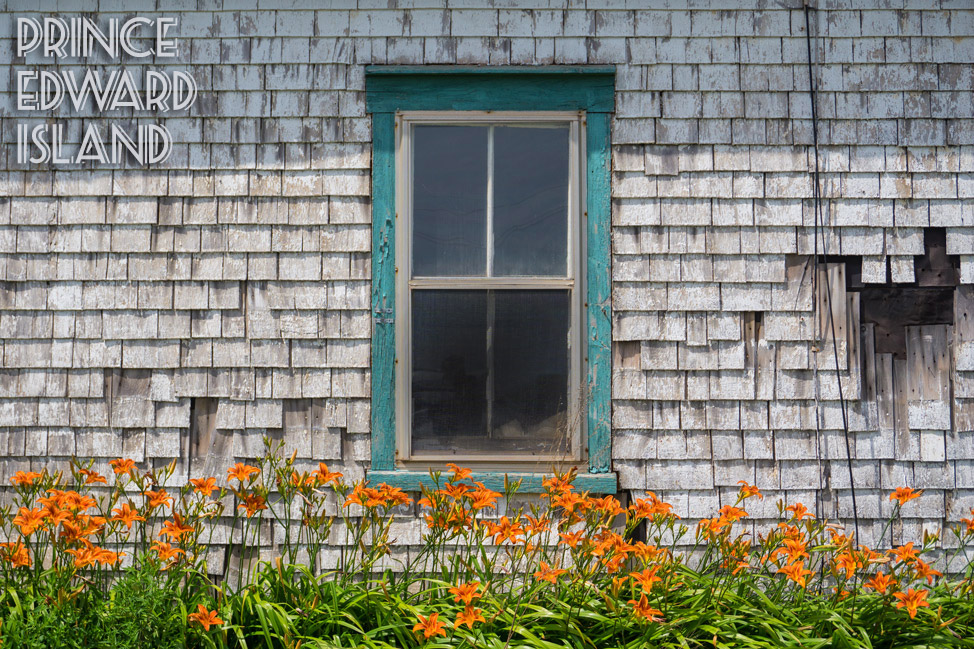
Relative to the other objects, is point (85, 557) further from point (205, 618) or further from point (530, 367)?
point (530, 367)

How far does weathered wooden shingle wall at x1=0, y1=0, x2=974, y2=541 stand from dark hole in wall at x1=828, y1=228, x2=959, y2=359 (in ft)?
0.21

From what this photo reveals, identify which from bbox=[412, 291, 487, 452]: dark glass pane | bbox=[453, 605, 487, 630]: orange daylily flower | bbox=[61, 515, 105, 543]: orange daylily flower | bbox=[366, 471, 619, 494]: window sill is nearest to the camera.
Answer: bbox=[453, 605, 487, 630]: orange daylily flower

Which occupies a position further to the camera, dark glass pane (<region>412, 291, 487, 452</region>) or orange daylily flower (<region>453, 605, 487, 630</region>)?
dark glass pane (<region>412, 291, 487, 452</region>)

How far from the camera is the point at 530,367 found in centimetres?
368

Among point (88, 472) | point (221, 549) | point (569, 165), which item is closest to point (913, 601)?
point (569, 165)

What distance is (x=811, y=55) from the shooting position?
3.63m

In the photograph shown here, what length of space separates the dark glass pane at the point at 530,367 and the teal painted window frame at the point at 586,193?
14 cm

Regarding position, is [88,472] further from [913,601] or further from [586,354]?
[913,601]

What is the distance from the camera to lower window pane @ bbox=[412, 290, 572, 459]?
12.0 feet

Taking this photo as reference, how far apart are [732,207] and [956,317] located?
1.21 metres

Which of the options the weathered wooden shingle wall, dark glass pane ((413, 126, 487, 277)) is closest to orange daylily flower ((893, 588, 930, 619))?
the weathered wooden shingle wall

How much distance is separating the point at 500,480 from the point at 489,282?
3.13 ft

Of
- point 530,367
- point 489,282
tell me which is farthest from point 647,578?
point 489,282

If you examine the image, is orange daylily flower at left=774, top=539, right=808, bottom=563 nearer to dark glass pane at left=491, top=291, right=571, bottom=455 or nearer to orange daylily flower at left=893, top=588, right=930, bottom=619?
orange daylily flower at left=893, top=588, right=930, bottom=619
